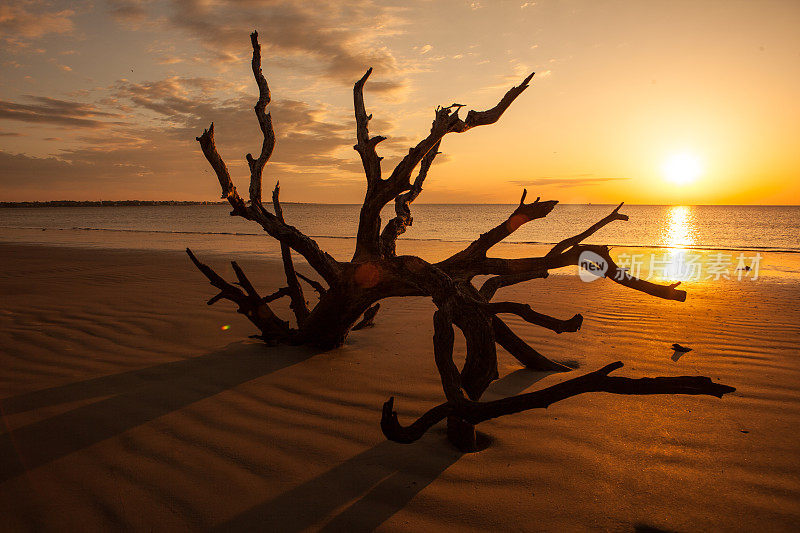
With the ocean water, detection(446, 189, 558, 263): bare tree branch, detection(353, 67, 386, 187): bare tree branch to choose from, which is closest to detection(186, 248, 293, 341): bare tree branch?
detection(353, 67, 386, 187): bare tree branch

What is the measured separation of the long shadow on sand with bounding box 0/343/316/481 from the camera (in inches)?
107

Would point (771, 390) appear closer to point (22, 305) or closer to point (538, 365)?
point (538, 365)

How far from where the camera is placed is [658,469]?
2.52 meters

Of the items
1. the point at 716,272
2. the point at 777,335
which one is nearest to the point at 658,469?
the point at 777,335

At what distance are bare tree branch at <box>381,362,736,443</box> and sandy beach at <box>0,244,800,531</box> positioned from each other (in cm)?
38

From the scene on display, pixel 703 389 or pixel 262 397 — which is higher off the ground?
pixel 703 389

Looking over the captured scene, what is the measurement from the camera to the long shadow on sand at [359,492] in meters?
2.09

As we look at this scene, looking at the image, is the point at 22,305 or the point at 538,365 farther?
the point at 22,305

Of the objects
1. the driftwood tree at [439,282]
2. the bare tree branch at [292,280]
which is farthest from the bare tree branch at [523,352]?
the bare tree branch at [292,280]

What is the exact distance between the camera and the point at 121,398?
11.2ft

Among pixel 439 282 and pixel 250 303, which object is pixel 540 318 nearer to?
pixel 439 282

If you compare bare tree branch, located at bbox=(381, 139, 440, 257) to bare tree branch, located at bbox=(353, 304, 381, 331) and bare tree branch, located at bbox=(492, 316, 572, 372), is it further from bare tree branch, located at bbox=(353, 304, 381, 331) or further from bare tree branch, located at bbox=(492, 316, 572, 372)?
bare tree branch, located at bbox=(492, 316, 572, 372)

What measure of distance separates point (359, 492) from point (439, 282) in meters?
1.38

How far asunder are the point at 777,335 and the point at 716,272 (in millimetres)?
8528
